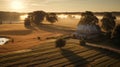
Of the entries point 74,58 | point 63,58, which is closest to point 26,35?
point 63,58

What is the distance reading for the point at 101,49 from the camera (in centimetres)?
3475

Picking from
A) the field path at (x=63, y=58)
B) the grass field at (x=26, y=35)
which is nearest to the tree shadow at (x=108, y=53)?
the field path at (x=63, y=58)

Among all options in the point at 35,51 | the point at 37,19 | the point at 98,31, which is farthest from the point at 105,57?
the point at 37,19

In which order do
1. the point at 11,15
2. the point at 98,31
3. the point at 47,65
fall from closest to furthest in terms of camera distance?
the point at 47,65 < the point at 98,31 < the point at 11,15

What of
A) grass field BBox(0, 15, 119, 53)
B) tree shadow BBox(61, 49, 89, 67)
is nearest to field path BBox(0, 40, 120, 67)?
tree shadow BBox(61, 49, 89, 67)

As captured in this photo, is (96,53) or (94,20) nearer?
(96,53)

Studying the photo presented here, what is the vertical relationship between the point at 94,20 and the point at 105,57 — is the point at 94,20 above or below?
above

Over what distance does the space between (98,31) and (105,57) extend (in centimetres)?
1490

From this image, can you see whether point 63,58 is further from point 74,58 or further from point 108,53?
point 108,53

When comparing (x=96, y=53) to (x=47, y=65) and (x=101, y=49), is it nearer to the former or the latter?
(x=101, y=49)

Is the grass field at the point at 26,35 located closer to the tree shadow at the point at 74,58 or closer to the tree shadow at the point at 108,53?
the tree shadow at the point at 74,58

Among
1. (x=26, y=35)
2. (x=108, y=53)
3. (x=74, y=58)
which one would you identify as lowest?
(x=26, y=35)

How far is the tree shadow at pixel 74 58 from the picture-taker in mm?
27312

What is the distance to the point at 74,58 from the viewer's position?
29469 millimetres
